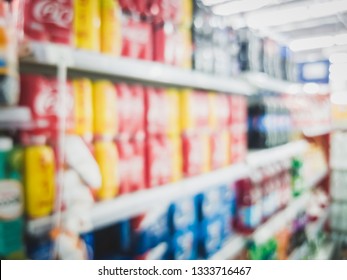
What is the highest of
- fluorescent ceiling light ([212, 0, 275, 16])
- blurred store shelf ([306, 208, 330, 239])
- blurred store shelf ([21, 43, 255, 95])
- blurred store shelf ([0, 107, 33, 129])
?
fluorescent ceiling light ([212, 0, 275, 16])

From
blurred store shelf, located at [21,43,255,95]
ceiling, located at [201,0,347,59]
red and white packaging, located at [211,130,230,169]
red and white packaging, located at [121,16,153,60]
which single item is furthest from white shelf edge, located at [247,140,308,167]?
ceiling, located at [201,0,347,59]

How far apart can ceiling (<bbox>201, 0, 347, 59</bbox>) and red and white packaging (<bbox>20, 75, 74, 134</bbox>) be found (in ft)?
11.1

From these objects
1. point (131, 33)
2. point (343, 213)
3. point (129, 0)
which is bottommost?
point (343, 213)

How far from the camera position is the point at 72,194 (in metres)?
1.01

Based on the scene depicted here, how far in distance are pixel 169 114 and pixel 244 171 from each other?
670 mm

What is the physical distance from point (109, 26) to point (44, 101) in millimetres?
332

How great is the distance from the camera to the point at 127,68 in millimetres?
1145

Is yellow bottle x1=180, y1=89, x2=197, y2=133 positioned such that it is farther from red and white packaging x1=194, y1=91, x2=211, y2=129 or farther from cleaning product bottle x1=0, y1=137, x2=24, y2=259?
cleaning product bottle x1=0, y1=137, x2=24, y2=259

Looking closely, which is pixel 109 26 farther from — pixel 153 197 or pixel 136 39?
pixel 153 197

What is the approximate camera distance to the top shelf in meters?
0.90

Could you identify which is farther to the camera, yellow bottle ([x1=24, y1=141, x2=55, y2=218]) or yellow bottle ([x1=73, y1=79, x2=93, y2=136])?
yellow bottle ([x1=73, y1=79, x2=93, y2=136])

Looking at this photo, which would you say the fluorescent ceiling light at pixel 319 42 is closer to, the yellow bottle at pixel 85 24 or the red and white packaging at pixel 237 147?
the red and white packaging at pixel 237 147
